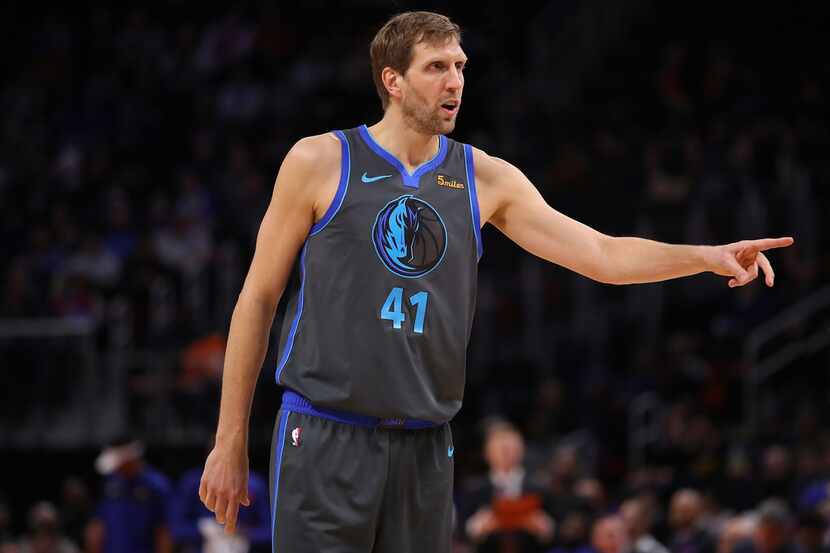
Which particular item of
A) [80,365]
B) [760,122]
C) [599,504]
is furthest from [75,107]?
[599,504]

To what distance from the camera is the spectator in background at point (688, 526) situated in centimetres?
1038

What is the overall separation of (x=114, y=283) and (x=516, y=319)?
437 cm

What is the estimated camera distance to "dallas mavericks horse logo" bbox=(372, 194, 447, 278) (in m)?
4.12

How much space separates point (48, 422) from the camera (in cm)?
1423

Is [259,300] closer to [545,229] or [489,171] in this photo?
[489,171]

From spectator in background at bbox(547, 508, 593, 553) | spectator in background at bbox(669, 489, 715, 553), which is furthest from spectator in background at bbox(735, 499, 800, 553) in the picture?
spectator in background at bbox(547, 508, 593, 553)

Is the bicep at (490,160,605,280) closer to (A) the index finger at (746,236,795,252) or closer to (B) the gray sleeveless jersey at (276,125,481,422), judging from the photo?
(B) the gray sleeveless jersey at (276,125,481,422)

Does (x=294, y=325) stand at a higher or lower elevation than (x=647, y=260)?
lower

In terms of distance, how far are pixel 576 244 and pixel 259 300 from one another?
1007mm

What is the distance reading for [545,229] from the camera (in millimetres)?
4488

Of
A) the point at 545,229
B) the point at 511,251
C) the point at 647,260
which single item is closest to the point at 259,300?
the point at 545,229

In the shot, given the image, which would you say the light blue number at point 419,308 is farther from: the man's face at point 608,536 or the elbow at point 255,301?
the man's face at point 608,536

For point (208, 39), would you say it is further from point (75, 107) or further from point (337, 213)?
point (337, 213)

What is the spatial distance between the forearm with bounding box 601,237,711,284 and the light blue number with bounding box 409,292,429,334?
2.07 feet
